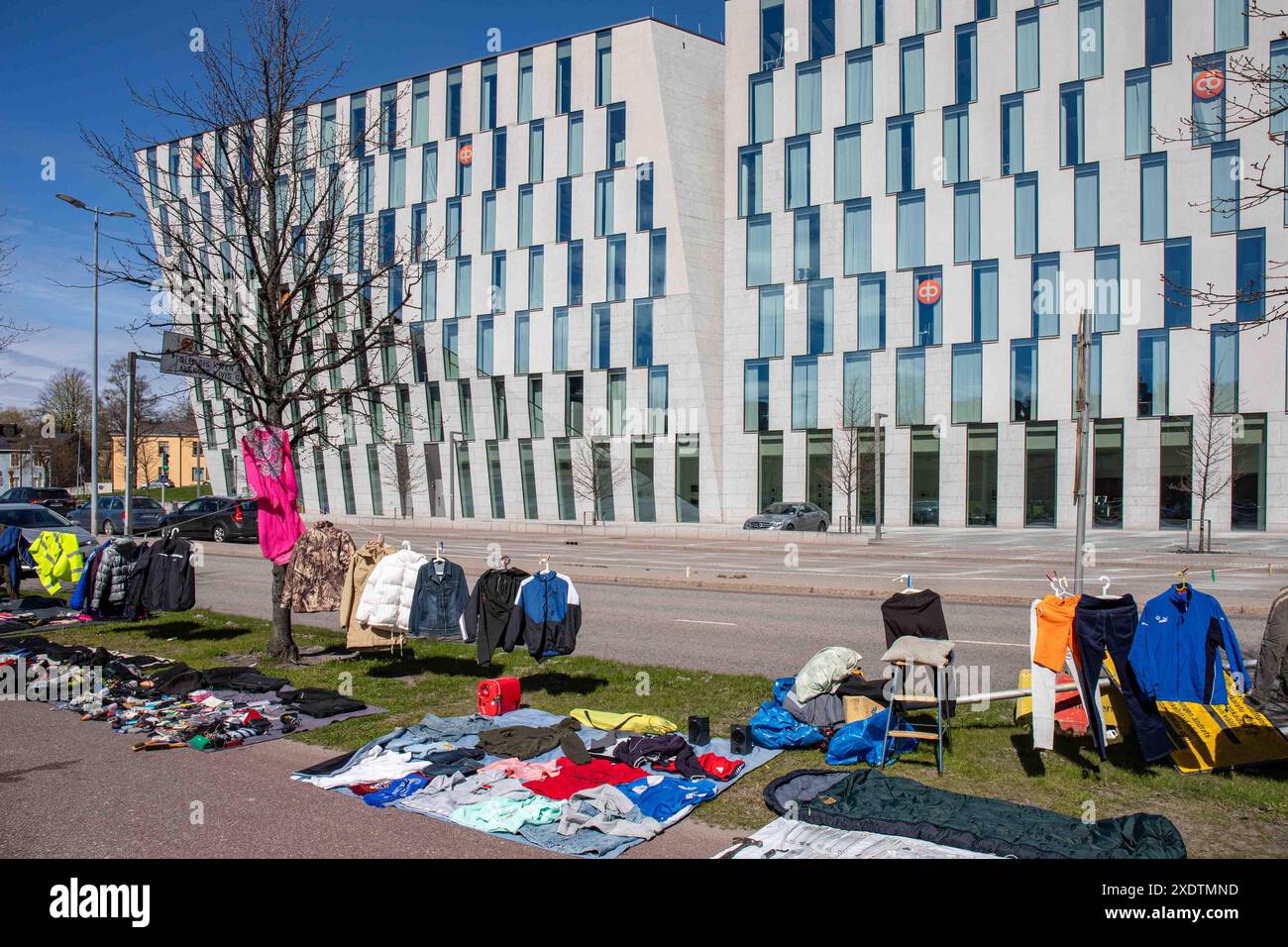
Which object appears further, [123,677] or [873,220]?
[873,220]

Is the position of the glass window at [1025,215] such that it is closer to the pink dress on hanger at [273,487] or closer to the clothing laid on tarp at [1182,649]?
the clothing laid on tarp at [1182,649]

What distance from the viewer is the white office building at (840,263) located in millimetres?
39656

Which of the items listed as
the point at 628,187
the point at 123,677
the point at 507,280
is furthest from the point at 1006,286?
the point at 123,677

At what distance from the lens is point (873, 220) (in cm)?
4544

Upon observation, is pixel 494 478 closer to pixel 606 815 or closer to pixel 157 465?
pixel 606 815

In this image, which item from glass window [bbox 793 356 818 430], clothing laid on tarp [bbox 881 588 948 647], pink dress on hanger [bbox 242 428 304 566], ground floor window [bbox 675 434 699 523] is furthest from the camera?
ground floor window [bbox 675 434 699 523]

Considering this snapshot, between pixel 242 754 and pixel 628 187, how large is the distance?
4604cm

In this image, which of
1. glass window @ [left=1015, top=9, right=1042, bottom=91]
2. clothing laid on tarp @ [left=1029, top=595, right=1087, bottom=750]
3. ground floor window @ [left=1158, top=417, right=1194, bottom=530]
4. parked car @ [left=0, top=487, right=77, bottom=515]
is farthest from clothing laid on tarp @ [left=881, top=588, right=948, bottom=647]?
parked car @ [left=0, top=487, right=77, bottom=515]

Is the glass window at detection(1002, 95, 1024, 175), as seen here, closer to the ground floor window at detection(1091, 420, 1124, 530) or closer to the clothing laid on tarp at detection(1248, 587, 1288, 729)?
the ground floor window at detection(1091, 420, 1124, 530)

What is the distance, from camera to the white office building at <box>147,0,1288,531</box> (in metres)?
39.7

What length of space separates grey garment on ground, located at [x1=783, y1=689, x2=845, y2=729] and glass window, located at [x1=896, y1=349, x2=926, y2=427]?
37.8 metres

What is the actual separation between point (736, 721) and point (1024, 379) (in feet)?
124
